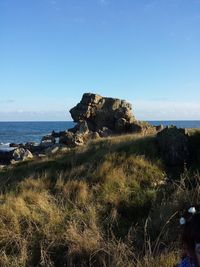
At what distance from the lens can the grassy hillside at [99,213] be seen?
6777mm

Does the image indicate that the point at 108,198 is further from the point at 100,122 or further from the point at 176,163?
the point at 100,122

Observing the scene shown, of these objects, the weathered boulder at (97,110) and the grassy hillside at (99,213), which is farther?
the weathered boulder at (97,110)

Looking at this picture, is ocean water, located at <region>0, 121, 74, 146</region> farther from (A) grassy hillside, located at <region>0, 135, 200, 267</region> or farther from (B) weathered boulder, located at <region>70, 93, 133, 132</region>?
(A) grassy hillside, located at <region>0, 135, 200, 267</region>

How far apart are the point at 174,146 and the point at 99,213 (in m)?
5.04

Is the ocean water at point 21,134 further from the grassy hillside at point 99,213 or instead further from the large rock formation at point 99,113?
the grassy hillside at point 99,213

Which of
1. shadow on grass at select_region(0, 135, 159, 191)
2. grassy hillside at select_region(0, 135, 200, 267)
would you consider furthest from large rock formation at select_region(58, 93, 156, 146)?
grassy hillside at select_region(0, 135, 200, 267)

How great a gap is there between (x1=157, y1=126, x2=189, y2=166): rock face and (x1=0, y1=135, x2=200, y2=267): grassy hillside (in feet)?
0.95

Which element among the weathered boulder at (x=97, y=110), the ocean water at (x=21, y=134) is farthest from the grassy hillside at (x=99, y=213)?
the ocean water at (x=21, y=134)

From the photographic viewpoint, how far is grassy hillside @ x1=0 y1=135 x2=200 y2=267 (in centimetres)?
678

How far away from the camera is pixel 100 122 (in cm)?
4612

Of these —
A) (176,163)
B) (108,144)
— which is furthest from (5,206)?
(108,144)

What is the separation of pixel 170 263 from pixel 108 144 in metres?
10.0

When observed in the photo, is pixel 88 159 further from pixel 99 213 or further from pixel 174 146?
pixel 99 213

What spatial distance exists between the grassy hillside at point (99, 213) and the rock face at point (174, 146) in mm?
289
